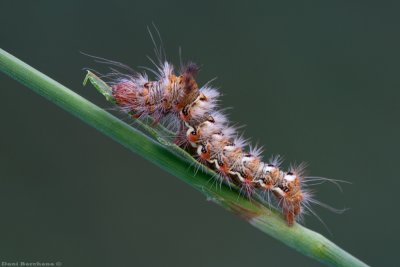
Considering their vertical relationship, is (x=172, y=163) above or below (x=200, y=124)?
below

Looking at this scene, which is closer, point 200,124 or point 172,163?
point 172,163

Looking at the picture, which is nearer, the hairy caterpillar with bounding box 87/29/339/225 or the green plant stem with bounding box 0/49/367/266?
the green plant stem with bounding box 0/49/367/266

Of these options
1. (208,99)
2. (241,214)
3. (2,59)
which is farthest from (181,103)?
(2,59)

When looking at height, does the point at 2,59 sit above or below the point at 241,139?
below

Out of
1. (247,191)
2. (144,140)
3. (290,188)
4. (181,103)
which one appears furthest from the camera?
(290,188)

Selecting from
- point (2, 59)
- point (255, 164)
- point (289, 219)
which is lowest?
point (2, 59)

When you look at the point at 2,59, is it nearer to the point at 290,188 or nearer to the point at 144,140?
the point at 144,140
